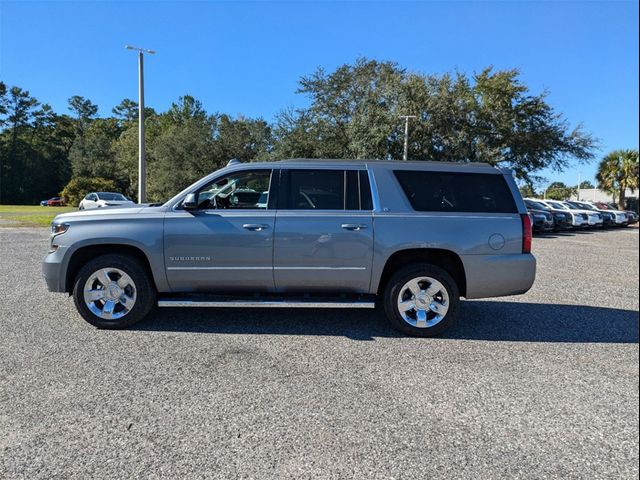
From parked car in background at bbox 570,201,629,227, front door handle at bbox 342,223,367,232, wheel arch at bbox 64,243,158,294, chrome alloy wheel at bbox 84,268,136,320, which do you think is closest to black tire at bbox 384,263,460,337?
front door handle at bbox 342,223,367,232

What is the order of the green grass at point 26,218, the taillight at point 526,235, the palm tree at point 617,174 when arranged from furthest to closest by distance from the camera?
the palm tree at point 617,174 → the green grass at point 26,218 → the taillight at point 526,235

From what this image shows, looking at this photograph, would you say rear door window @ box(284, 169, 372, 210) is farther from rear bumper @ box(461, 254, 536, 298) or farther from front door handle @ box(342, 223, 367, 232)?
rear bumper @ box(461, 254, 536, 298)

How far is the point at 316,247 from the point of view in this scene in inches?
194

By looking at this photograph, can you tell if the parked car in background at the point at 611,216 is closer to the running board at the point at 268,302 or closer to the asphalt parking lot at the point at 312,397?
the asphalt parking lot at the point at 312,397

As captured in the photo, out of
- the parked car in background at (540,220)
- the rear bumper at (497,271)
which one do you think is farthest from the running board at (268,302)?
the parked car in background at (540,220)

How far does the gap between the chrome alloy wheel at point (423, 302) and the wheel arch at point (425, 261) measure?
27cm

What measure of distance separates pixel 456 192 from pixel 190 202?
296 centimetres

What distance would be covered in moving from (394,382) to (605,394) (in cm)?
163

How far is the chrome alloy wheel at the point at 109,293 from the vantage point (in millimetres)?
5039

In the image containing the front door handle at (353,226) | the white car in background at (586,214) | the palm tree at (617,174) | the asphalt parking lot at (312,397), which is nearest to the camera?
the asphalt parking lot at (312,397)

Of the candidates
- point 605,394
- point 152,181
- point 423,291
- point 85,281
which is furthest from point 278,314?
point 152,181

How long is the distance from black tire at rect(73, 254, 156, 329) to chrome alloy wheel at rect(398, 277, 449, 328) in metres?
2.81

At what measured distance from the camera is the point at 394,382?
3.76 m

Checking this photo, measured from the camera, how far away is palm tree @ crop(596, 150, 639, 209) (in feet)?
152
